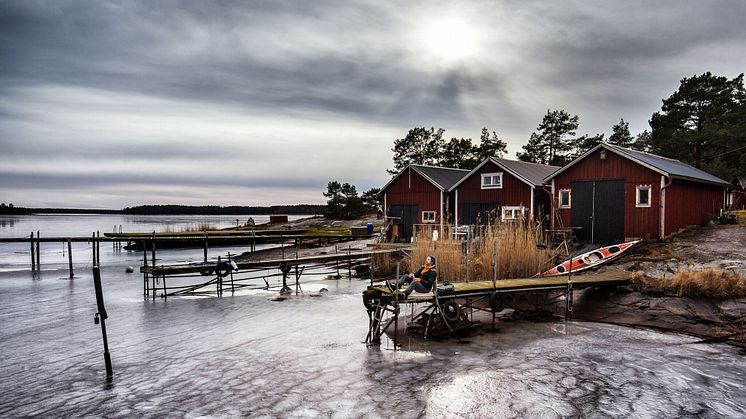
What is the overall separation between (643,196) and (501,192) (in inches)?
355

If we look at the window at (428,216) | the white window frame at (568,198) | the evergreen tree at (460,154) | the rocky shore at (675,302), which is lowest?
the rocky shore at (675,302)

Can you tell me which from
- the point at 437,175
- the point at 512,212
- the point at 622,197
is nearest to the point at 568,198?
the point at 622,197

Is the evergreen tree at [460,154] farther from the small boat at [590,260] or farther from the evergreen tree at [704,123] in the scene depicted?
the small boat at [590,260]

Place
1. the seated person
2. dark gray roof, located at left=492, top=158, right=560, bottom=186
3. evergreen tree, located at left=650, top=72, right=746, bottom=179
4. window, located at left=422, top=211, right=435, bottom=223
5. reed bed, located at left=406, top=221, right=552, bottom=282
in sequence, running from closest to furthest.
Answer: the seated person → reed bed, located at left=406, top=221, right=552, bottom=282 → dark gray roof, located at left=492, top=158, right=560, bottom=186 → window, located at left=422, top=211, right=435, bottom=223 → evergreen tree, located at left=650, top=72, right=746, bottom=179

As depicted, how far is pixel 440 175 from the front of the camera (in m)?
37.8

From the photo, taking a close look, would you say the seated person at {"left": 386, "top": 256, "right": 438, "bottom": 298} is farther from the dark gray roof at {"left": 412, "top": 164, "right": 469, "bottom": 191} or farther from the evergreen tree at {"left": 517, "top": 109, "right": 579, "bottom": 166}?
the evergreen tree at {"left": 517, "top": 109, "right": 579, "bottom": 166}

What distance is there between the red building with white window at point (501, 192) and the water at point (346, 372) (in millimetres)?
16625

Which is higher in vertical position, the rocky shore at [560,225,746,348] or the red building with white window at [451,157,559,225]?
the red building with white window at [451,157,559,225]

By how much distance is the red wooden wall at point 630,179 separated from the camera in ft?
78.8

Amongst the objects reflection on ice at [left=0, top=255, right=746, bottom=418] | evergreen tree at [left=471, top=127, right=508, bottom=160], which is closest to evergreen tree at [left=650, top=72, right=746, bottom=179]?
evergreen tree at [left=471, top=127, right=508, bottom=160]

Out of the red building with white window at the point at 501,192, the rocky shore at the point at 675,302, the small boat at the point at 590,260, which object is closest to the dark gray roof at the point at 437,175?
the red building with white window at the point at 501,192

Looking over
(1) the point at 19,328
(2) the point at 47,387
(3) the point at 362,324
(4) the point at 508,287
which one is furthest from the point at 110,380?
(4) the point at 508,287

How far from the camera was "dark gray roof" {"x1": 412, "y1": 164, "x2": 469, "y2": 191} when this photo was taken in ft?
116

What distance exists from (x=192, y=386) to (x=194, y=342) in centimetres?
A: 393
